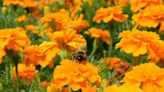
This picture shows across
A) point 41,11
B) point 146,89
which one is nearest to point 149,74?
point 146,89

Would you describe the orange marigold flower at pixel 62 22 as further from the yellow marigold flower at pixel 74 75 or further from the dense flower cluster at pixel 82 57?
the yellow marigold flower at pixel 74 75

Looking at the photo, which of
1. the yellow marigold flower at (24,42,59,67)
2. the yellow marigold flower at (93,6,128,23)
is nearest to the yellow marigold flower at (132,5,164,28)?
the yellow marigold flower at (93,6,128,23)

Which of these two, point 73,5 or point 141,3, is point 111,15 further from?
point 73,5

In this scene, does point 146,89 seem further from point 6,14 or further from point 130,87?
point 6,14

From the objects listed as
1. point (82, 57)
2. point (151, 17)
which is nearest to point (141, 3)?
point (151, 17)

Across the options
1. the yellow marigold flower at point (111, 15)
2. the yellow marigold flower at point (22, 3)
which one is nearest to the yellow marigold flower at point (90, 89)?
the yellow marigold flower at point (111, 15)

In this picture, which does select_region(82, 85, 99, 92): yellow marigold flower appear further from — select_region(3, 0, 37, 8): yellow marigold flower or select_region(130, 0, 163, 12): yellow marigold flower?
select_region(3, 0, 37, 8): yellow marigold flower
